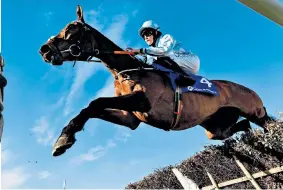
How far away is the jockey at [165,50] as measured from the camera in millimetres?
4238

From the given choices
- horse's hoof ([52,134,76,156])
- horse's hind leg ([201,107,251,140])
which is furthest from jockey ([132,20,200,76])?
horse's hoof ([52,134,76,156])

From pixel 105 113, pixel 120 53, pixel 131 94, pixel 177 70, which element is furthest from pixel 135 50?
pixel 105 113

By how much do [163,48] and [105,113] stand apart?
1.01 meters

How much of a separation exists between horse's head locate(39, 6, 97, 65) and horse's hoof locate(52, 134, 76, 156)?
0.84 metres

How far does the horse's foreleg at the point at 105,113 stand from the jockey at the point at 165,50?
1.59 feet

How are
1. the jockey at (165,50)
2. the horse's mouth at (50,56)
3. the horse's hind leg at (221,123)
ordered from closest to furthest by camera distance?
1. the horse's mouth at (50,56)
2. the jockey at (165,50)
3. the horse's hind leg at (221,123)

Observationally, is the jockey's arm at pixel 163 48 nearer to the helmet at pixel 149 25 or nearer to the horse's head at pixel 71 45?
the helmet at pixel 149 25

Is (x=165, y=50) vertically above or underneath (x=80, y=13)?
underneath

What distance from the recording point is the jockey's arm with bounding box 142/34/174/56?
411 centimetres

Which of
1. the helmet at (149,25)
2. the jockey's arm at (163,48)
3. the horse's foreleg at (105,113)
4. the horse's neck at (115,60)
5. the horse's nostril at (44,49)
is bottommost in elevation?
the horse's foreleg at (105,113)

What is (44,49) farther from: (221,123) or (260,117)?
(260,117)

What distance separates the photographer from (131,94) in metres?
4.16

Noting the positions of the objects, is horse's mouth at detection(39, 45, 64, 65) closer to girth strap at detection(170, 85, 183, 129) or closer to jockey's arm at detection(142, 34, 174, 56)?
jockey's arm at detection(142, 34, 174, 56)

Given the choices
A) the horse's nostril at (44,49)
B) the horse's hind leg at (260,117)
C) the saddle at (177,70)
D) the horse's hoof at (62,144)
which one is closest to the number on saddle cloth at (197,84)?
the saddle at (177,70)
